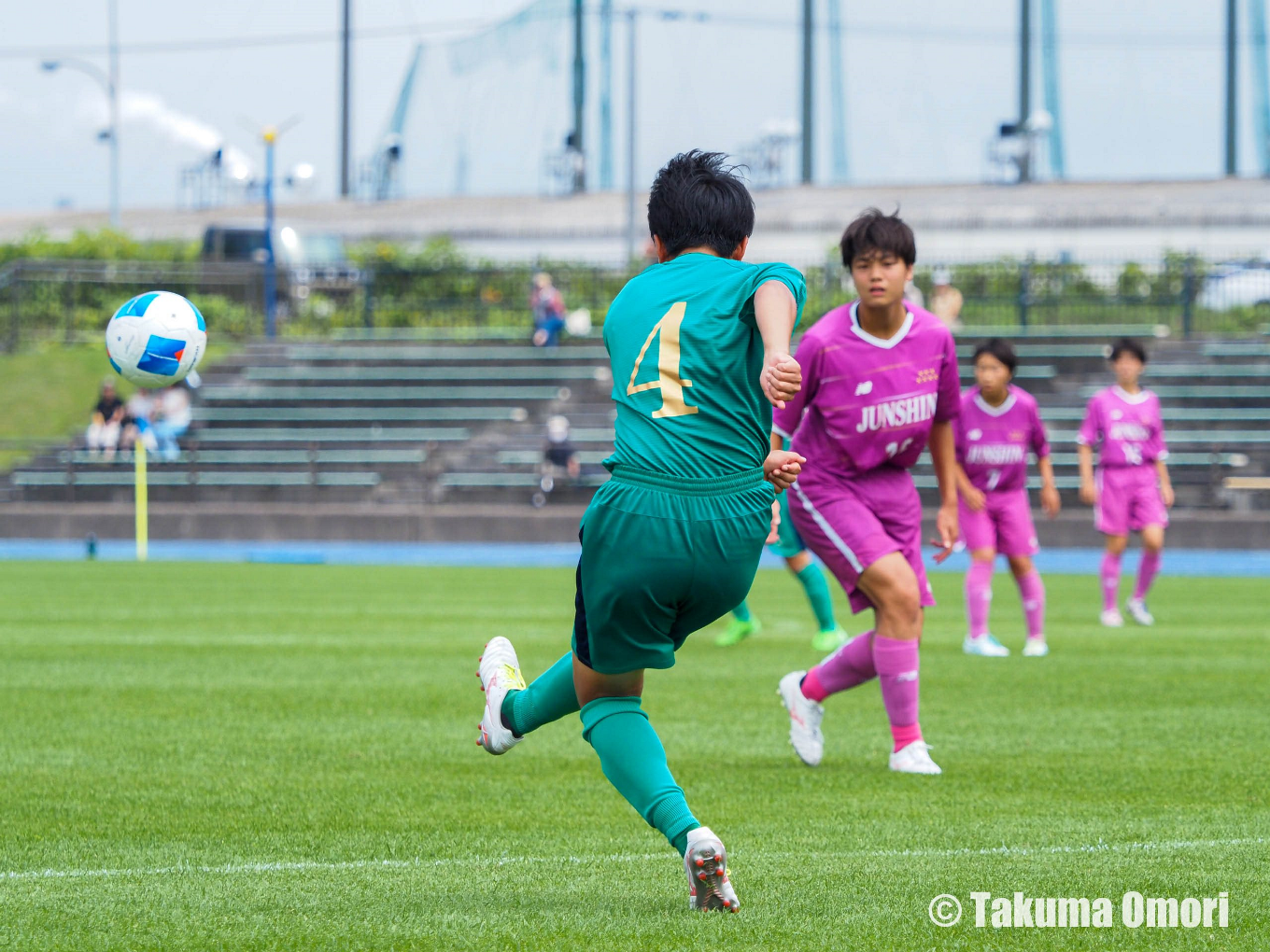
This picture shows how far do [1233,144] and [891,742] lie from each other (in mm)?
39369

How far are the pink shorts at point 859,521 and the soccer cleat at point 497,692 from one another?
7.47 feet

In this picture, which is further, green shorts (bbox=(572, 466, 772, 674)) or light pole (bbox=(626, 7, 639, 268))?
light pole (bbox=(626, 7, 639, 268))

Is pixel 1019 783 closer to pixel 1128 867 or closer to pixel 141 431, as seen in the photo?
pixel 1128 867

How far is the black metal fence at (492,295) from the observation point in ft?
103

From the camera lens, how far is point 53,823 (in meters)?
5.55

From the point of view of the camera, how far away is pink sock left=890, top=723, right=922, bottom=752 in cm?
680

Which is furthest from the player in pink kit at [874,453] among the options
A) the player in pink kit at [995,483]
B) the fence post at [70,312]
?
the fence post at [70,312]

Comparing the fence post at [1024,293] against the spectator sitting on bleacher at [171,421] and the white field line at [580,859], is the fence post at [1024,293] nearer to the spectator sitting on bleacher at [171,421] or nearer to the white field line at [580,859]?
the spectator sitting on bleacher at [171,421]

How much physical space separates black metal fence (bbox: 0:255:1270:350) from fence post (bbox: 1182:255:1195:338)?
0.02 meters

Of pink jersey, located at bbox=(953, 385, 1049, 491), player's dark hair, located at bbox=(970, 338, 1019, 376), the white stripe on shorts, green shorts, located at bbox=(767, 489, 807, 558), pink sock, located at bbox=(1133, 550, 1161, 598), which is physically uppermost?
player's dark hair, located at bbox=(970, 338, 1019, 376)

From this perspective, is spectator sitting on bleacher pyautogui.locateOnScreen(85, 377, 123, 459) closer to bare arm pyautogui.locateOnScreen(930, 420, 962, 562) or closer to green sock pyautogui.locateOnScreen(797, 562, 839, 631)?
green sock pyautogui.locateOnScreen(797, 562, 839, 631)

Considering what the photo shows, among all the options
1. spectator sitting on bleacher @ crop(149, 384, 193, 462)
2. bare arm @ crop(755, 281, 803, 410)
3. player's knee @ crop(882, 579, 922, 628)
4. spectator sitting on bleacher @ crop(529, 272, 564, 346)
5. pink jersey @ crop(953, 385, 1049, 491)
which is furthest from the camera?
spectator sitting on bleacher @ crop(529, 272, 564, 346)

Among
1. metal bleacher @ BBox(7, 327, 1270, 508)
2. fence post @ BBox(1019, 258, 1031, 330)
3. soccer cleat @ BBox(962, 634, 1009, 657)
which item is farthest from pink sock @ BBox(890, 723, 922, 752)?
fence post @ BBox(1019, 258, 1031, 330)

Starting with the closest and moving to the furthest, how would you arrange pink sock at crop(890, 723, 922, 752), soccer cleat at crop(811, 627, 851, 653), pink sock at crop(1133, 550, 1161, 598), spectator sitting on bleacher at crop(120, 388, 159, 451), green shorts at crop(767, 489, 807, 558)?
pink sock at crop(890, 723, 922, 752) < green shorts at crop(767, 489, 807, 558) < soccer cleat at crop(811, 627, 851, 653) < pink sock at crop(1133, 550, 1161, 598) < spectator sitting on bleacher at crop(120, 388, 159, 451)
